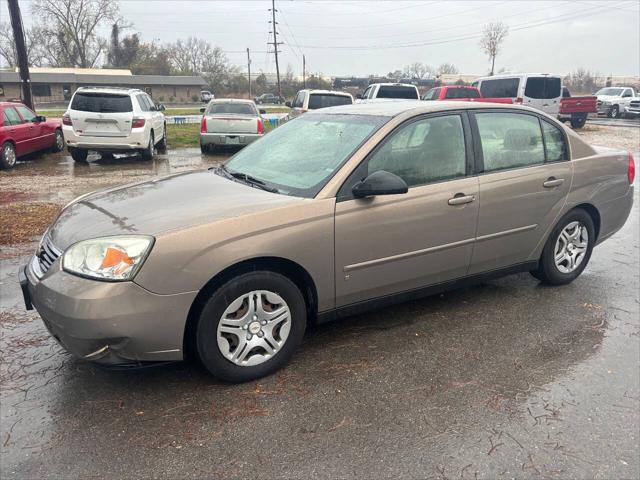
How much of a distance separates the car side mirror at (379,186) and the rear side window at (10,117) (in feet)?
36.3

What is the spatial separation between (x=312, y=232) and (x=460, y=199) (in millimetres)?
1296

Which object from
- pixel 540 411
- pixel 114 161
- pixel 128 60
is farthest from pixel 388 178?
pixel 128 60

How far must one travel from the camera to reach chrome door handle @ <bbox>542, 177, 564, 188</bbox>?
4285mm

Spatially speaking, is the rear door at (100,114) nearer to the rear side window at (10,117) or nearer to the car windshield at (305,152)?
the rear side window at (10,117)

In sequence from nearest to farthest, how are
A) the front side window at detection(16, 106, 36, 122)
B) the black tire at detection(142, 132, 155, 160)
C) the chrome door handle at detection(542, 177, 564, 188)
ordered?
the chrome door handle at detection(542, 177, 564, 188) < the front side window at detection(16, 106, 36, 122) < the black tire at detection(142, 132, 155, 160)

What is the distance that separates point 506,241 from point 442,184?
2.78ft

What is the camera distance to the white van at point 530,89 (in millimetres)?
19828

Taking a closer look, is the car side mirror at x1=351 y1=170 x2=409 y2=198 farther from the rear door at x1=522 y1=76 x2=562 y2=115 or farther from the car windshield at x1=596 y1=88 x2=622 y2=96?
the car windshield at x1=596 y1=88 x2=622 y2=96

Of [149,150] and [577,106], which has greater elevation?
[577,106]

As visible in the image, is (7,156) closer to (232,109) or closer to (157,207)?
(232,109)

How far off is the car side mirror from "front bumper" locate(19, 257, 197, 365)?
1256 mm

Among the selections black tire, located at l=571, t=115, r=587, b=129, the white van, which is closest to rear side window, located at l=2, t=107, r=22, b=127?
the white van

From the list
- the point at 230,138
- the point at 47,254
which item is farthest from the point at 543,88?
the point at 47,254

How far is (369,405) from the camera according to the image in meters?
2.89
